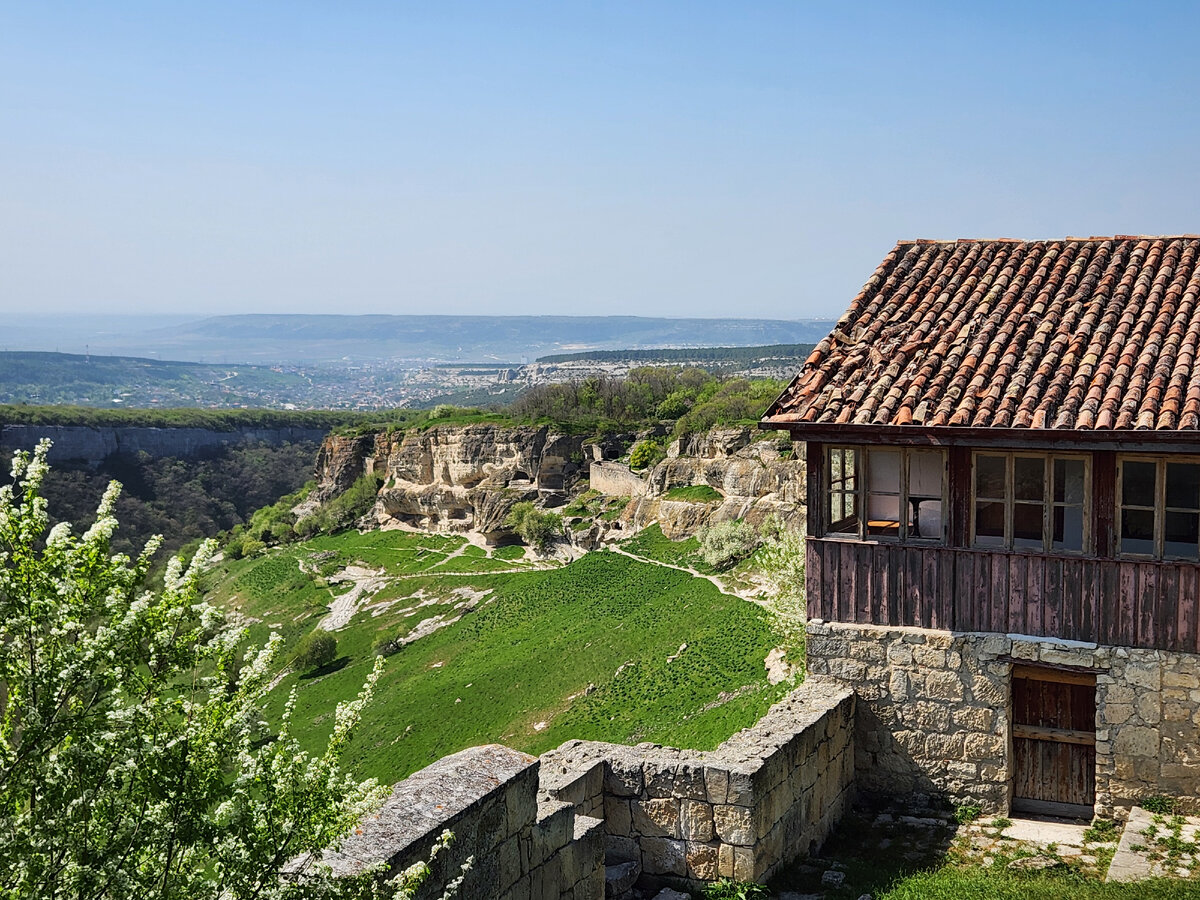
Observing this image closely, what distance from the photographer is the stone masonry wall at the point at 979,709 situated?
1036cm

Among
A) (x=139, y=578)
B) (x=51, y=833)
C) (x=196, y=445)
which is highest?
(x=139, y=578)

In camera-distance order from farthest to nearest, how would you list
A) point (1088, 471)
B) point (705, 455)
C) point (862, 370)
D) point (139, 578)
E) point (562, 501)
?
point (562, 501)
point (705, 455)
point (862, 370)
point (1088, 471)
point (139, 578)

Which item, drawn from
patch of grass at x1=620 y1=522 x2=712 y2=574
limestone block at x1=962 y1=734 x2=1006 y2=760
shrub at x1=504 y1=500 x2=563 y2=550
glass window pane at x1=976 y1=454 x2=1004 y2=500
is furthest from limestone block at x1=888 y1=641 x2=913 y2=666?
shrub at x1=504 y1=500 x2=563 y2=550

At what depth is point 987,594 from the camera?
36.0ft

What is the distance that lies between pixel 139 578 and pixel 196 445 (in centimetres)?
12072

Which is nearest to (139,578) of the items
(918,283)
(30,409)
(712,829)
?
(712,829)

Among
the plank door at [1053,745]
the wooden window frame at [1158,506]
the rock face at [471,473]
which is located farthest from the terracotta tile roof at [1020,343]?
the rock face at [471,473]

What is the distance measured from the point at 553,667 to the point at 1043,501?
57.8 feet

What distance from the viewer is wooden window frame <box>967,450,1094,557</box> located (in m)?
10.4

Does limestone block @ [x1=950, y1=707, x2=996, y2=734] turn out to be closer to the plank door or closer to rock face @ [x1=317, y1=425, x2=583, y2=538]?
the plank door

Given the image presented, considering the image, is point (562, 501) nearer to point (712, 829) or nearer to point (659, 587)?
point (659, 587)

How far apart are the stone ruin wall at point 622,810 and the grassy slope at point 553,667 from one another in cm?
362

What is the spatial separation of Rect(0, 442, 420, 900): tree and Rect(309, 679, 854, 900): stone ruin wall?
84 cm

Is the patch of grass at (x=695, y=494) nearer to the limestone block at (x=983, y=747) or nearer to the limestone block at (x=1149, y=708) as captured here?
the limestone block at (x=983, y=747)
